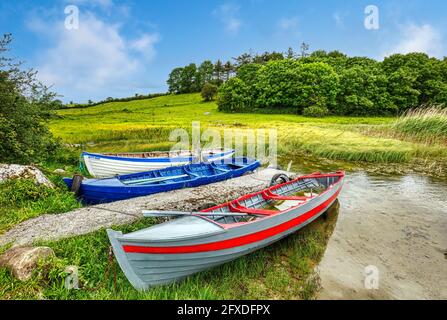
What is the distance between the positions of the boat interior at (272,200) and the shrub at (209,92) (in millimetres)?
62053

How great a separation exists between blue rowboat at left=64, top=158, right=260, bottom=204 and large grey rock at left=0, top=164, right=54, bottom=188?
0.76 metres

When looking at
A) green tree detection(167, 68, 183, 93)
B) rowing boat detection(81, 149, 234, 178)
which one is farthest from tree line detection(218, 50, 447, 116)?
rowing boat detection(81, 149, 234, 178)

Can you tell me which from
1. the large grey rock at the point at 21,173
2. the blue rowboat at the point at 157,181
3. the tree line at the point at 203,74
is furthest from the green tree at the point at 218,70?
the large grey rock at the point at 21,173

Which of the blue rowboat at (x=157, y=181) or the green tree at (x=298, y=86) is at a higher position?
the green tree at (x=298, y=86)

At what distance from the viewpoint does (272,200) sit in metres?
9.74

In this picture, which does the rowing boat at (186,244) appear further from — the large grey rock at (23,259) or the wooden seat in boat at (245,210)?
the large grey rock at (23,259)

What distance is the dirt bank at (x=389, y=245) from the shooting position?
624 centimetres

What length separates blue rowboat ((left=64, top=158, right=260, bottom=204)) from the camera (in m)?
10.2

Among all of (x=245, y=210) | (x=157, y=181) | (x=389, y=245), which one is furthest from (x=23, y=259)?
(x=389, y=245)

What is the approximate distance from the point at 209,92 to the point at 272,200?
64203 millimetres

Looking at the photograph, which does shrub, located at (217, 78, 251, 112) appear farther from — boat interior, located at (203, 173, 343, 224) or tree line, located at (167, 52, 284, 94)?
boat interior, located at (203, 173, 343, 224)

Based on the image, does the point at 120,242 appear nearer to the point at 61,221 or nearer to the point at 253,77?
the point at 61,221
